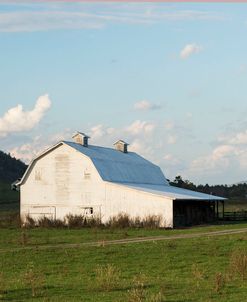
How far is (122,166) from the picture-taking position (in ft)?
205

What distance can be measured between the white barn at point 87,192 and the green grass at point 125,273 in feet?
67.5

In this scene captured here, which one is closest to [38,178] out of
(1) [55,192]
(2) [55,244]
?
(1) [55,192]

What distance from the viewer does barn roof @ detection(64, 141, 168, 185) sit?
57844mm

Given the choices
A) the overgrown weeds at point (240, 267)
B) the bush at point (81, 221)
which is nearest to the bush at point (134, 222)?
the bush at point (81, 221)

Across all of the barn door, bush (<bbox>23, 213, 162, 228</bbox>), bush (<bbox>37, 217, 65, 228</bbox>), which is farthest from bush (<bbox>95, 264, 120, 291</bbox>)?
the barn door

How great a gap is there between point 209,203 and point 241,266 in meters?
45.5

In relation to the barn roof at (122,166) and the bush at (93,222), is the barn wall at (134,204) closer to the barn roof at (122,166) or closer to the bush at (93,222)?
the bush at (93,222)

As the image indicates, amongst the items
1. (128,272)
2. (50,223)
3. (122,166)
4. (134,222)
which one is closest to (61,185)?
(50,223)

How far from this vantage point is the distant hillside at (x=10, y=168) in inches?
6156

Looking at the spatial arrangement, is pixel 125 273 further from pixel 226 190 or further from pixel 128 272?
pixel 226 190

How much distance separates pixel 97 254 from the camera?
2769cm

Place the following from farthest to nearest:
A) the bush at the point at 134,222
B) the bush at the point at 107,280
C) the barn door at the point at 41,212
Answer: the barn door at the point at 41,212 → the bush at the point at 134,222 → the bush at the point at 107,280

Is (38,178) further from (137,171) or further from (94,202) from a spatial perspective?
(137,171)

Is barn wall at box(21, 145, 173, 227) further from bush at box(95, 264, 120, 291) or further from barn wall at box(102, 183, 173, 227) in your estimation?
bush at box(95, 264, 120, 291)
